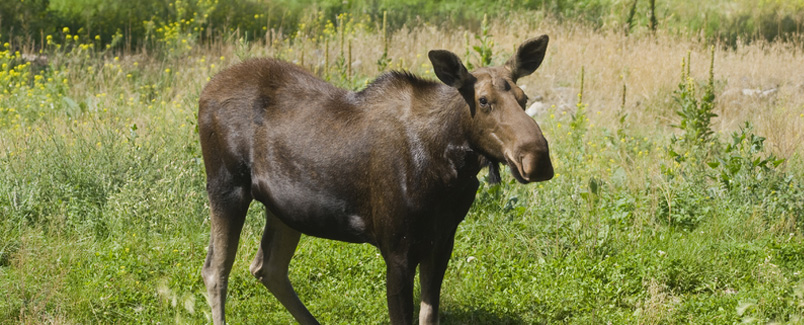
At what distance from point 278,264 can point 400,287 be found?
131 centimetres

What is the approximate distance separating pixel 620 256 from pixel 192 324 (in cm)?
338

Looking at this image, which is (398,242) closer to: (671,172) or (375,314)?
(375,314)

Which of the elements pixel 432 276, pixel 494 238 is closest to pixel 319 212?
pixel 432 276

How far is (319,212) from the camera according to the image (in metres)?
5.24

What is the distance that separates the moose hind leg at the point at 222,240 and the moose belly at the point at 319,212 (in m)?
0.37

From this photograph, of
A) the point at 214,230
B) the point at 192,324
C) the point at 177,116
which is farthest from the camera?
the point at 177,116

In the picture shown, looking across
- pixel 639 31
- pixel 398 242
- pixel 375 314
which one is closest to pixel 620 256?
pixel 375 314

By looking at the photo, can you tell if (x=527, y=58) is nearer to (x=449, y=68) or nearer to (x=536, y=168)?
(x=449, y=68)

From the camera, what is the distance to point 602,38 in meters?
15.4

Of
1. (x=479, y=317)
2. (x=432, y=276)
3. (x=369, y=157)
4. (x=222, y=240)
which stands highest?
(x=369, y=157)

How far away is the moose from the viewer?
15.3 feet

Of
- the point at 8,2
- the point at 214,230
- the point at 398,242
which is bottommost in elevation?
the point at 8,2

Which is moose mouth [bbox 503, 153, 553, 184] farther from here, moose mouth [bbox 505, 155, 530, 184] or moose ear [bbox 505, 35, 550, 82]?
moose ear [bbox 505, 35, 550, 82]

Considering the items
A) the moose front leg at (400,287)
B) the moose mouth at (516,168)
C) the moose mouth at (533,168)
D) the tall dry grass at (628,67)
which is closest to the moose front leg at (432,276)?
the moose front leg at (400,287)
